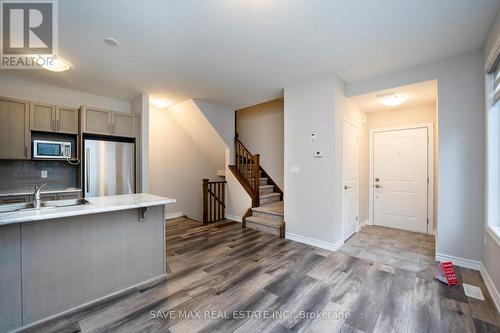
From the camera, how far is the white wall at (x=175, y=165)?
5.13 meters

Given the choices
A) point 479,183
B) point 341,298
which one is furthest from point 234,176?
point 479,183

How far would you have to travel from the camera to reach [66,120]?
358 cm

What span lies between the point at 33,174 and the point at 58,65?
1.94 m

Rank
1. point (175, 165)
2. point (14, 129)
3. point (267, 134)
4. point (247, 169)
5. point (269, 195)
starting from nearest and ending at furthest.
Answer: point (14, 129) → point (269, 195) → point (247, 169) → point (175, 165) → point (267, 134)

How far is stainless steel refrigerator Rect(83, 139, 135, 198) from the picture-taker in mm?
3561

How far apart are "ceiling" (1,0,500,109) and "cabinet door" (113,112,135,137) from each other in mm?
659

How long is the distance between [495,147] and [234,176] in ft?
13.6

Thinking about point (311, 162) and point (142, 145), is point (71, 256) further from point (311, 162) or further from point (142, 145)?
point (311, 162)

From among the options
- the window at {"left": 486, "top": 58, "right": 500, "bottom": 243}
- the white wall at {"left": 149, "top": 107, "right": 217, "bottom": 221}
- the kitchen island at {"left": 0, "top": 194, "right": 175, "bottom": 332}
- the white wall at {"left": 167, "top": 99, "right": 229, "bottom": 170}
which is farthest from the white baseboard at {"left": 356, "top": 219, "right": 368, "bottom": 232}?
the white wall at {"left": 149, "top": 107, "right": 217, "bottom": 221}

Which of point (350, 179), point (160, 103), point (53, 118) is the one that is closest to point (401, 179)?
point (350, 179)

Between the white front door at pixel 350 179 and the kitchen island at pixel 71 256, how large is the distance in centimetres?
292

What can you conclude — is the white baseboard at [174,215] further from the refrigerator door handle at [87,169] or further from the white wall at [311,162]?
the white wall at [311,162]

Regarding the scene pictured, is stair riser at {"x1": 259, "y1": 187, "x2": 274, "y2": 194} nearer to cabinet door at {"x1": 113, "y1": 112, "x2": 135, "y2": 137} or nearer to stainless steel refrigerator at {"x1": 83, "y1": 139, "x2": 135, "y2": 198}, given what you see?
stainless steel refrigerator at {"x1": 83, "y1": 139, "x2": 135, "y2": 198}

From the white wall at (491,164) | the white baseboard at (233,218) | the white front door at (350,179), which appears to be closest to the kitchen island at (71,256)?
the white baseboard at (233,218)
